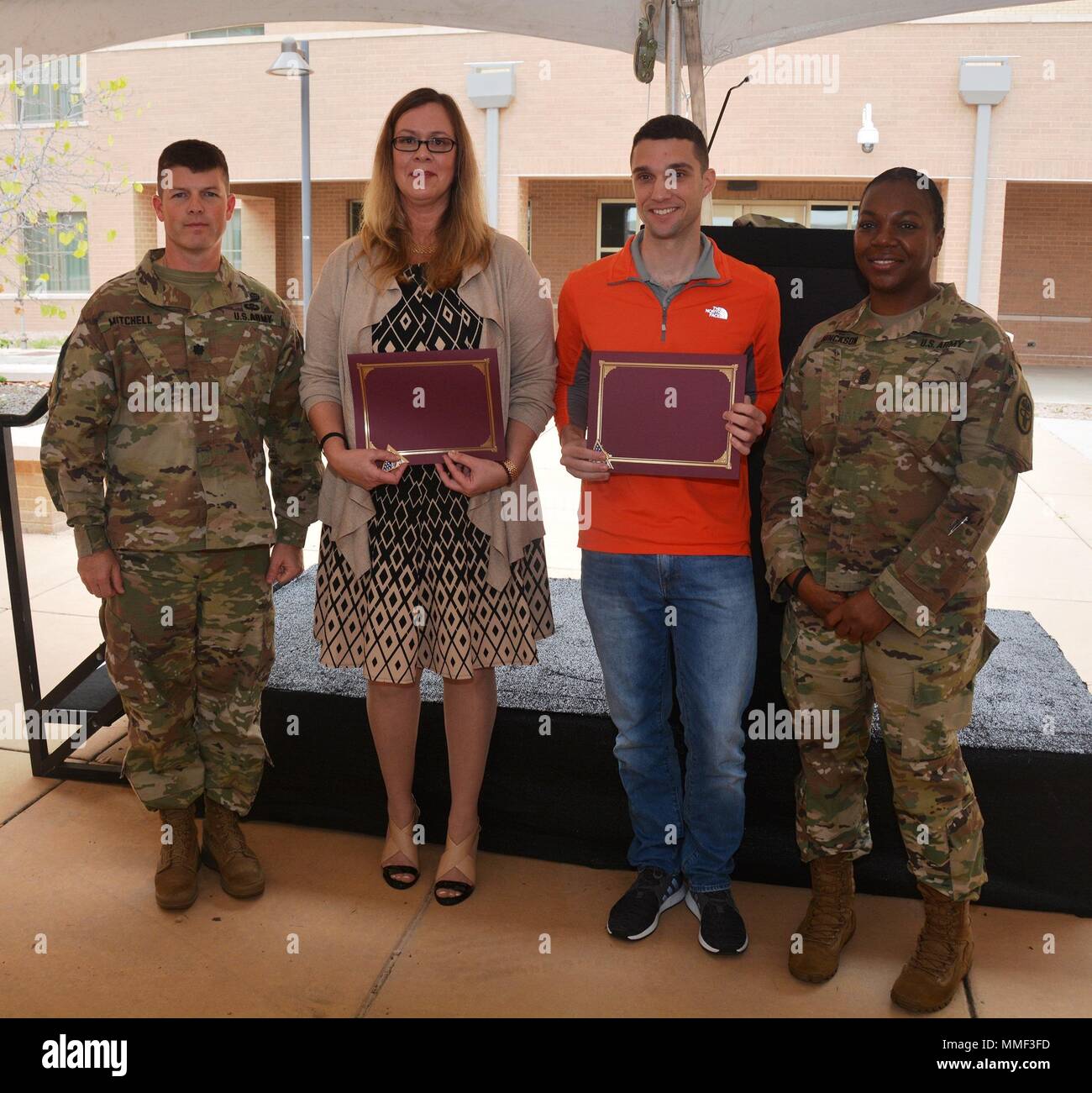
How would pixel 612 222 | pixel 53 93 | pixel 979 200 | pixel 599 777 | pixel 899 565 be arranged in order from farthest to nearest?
pixel 53 93 < pixel 612 222 < pixel 979 200 < pixel 599 777 < pixel 899 565

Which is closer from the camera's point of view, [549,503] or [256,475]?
[256,475]

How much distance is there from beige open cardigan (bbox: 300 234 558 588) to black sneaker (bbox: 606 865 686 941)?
913 mm

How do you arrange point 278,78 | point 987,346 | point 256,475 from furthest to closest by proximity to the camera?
point 278,78
point 256,475
point 987,346

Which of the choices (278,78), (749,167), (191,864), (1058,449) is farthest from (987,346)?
(278,78)

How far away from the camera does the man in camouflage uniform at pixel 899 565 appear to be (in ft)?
7.77

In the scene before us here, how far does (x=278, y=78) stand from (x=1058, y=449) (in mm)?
13513

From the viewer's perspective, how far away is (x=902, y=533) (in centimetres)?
249

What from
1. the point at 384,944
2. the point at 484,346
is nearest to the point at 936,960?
the point at 384,944

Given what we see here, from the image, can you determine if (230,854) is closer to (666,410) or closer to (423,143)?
(666,410)

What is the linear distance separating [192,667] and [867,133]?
593 inches

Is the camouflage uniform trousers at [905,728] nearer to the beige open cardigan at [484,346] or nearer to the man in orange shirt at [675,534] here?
the man in orange shirt at [675,534]

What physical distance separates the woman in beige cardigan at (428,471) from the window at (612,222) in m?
16.6

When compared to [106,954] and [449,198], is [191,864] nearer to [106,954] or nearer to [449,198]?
[106,954]
